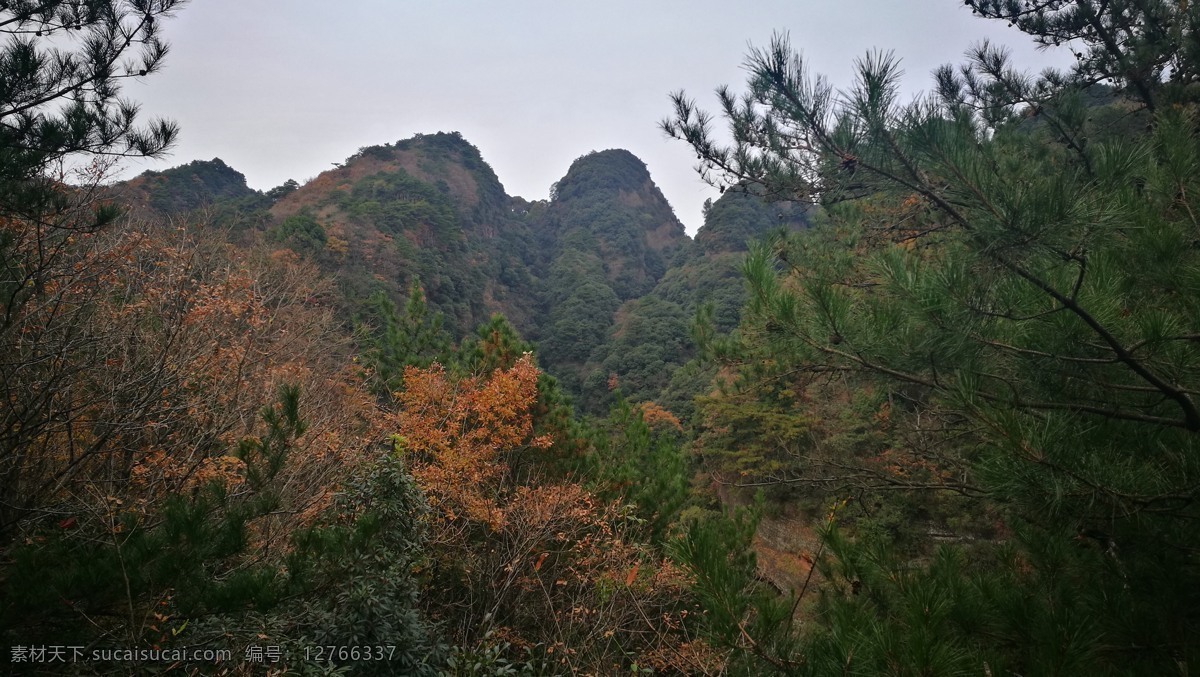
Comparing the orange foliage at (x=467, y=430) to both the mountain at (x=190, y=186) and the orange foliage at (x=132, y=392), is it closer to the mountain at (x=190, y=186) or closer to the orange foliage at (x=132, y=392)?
the orange foliage at (x=132, y=392)

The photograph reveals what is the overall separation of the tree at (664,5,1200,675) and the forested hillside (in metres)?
0.01

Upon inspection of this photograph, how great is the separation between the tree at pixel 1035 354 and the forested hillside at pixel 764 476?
0.01 m

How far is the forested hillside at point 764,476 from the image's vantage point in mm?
1596

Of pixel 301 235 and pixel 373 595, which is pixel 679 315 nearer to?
pixel 301 235

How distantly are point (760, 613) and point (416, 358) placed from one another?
6898 millimetres

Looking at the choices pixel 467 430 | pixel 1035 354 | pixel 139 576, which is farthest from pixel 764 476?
pixel 467 430

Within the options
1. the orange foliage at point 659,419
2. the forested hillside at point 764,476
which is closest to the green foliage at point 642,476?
the forested hillside at point 764,476

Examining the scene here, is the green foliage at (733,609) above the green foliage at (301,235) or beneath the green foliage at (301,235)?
beneath

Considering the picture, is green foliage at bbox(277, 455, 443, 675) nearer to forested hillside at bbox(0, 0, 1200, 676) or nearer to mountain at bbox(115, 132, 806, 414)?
forested hillside at bbox(0, 0, 1200, 676)

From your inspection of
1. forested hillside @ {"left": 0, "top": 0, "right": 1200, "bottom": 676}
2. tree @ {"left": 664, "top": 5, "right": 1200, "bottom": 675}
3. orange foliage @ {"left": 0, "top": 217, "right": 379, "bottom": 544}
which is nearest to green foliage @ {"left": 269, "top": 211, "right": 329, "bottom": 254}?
orange foliage @ {"left": 0, "top": 217, "right": 379, "bottom": 544}

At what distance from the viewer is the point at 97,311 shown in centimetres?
373

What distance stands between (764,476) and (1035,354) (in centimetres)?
199

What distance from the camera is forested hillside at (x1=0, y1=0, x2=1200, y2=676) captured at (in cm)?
160

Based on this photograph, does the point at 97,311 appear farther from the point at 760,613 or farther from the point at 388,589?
the point at 760,613
